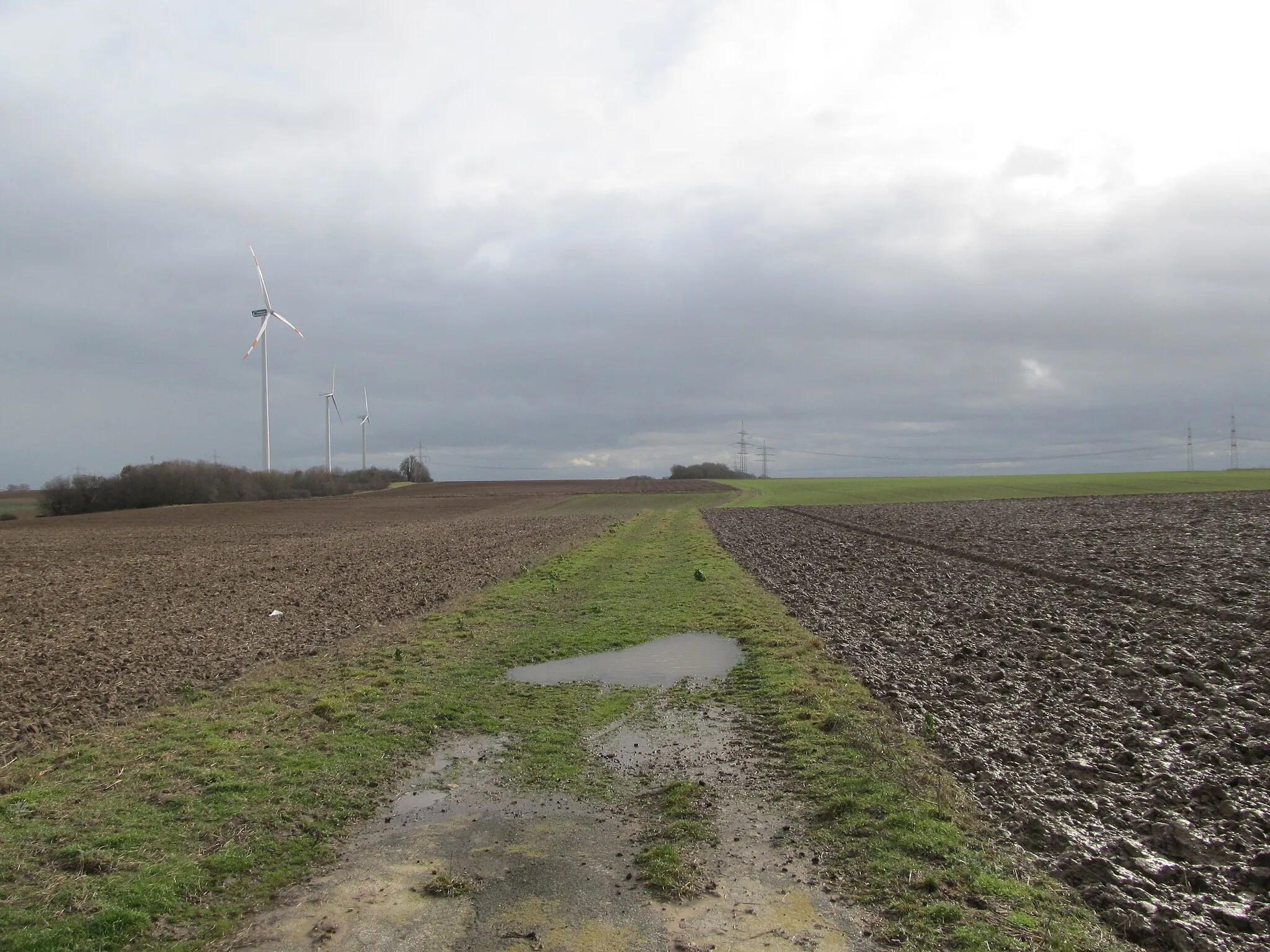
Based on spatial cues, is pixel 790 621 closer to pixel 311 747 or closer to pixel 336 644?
pixel 336 644

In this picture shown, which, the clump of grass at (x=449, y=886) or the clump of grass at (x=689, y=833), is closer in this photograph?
the clump of grass at (x=449, y=886)

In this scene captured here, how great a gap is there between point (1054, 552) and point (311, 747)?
27.9m

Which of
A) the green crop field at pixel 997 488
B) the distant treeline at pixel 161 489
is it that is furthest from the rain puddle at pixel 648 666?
the distant treeline at pixel 161 489

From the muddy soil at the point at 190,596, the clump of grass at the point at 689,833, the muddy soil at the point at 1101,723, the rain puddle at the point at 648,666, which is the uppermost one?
the muddy soil at the point at 190,596

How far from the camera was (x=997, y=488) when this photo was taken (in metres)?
97.0

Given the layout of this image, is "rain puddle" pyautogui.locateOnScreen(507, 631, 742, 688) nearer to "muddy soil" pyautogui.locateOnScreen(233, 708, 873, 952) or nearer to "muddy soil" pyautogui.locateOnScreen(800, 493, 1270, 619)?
"muddy soil" pyautogui.locateOnScreen(233, 708, 873, 952)

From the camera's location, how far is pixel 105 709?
38.7 ft

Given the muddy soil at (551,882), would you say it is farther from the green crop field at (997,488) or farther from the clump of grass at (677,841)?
the green crop field at (997,488)

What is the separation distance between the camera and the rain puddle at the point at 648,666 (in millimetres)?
13711

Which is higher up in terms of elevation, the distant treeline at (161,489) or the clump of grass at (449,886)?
the distant treeline at (161,489)

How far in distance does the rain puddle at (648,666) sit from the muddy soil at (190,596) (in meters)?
4.64

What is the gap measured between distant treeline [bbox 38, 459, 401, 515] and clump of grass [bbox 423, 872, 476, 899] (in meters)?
105

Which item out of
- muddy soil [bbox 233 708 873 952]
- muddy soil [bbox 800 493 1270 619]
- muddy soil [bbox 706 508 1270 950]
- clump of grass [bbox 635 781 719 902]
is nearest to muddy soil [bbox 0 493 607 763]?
muddy soil [bbox 233 708 873 952]

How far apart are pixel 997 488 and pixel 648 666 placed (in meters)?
91.7
